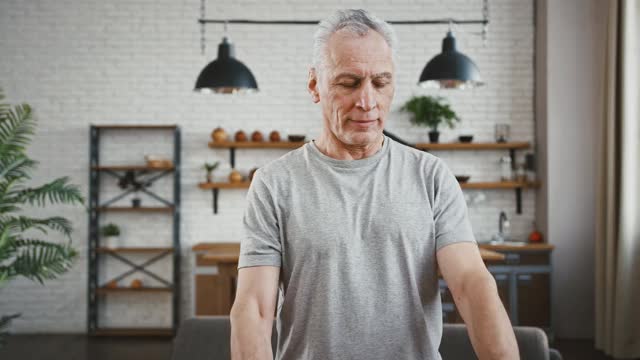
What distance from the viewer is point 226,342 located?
2221mm

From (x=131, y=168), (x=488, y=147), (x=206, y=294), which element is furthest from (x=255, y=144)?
(x=488, y=147)

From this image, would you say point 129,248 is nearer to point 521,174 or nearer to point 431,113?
point 431,113

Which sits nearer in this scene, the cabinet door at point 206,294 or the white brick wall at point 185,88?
the cabinet door at point 206,294

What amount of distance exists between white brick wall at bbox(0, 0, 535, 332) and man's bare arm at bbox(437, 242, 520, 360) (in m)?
4.65

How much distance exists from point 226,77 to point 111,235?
238 cm

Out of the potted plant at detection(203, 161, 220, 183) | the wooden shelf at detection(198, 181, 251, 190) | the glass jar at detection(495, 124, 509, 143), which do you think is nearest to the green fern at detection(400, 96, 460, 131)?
the glass jar at detection(495, 124, 509, 143)

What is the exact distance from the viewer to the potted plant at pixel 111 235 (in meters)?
5.61

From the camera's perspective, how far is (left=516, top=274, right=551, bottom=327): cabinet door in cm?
511

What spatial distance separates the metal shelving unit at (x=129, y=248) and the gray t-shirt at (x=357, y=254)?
451cm

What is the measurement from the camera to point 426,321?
4.05 ft

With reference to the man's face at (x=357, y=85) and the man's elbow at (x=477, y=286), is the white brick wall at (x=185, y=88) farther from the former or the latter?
the man's elbow at (x=477, y=286)

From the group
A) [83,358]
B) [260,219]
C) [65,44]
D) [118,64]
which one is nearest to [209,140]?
[118,64]

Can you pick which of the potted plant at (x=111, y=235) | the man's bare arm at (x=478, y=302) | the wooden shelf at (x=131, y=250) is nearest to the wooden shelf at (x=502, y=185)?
the wooden shelf at (x=131, y=250)

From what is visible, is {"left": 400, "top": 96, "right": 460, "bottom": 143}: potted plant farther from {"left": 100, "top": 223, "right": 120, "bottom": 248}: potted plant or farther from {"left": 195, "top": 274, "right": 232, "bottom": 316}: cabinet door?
{"left": 100, "top": 223, "right": 120, "bottom": 248}: potted plant
